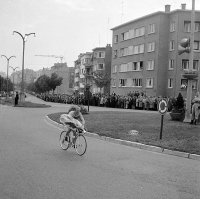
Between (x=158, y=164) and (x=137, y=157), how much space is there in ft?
3.53

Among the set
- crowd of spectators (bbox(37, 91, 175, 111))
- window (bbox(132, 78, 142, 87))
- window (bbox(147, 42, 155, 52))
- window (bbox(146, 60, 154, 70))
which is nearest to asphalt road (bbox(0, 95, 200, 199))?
crowd of spectators (bbox(37, 91, 175, 111))

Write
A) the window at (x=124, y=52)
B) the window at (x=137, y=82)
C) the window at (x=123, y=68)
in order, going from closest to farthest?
the window at (x=137, y=82), the window at (x=123, y=68), the window at (x=124, y=52)

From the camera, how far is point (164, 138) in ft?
44.2

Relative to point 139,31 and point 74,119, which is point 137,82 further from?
point 74,119

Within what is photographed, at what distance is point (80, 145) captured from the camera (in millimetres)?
10383

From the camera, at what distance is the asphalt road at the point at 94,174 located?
6180mm

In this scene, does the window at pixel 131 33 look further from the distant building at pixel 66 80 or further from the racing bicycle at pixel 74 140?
the distant building at pixel 66 80

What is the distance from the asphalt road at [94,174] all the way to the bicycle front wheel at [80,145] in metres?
0.21

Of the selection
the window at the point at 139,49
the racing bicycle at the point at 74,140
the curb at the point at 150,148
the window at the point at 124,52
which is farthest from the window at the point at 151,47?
the racing bicycle at the point at 74,140

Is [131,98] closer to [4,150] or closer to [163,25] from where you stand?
[163,25]

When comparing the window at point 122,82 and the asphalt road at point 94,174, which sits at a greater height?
the window at point 122,82

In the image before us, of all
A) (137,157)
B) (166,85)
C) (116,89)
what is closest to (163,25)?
(166,85)

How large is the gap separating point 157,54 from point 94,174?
44.6 m

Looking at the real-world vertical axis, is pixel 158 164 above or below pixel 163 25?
Answer: below
